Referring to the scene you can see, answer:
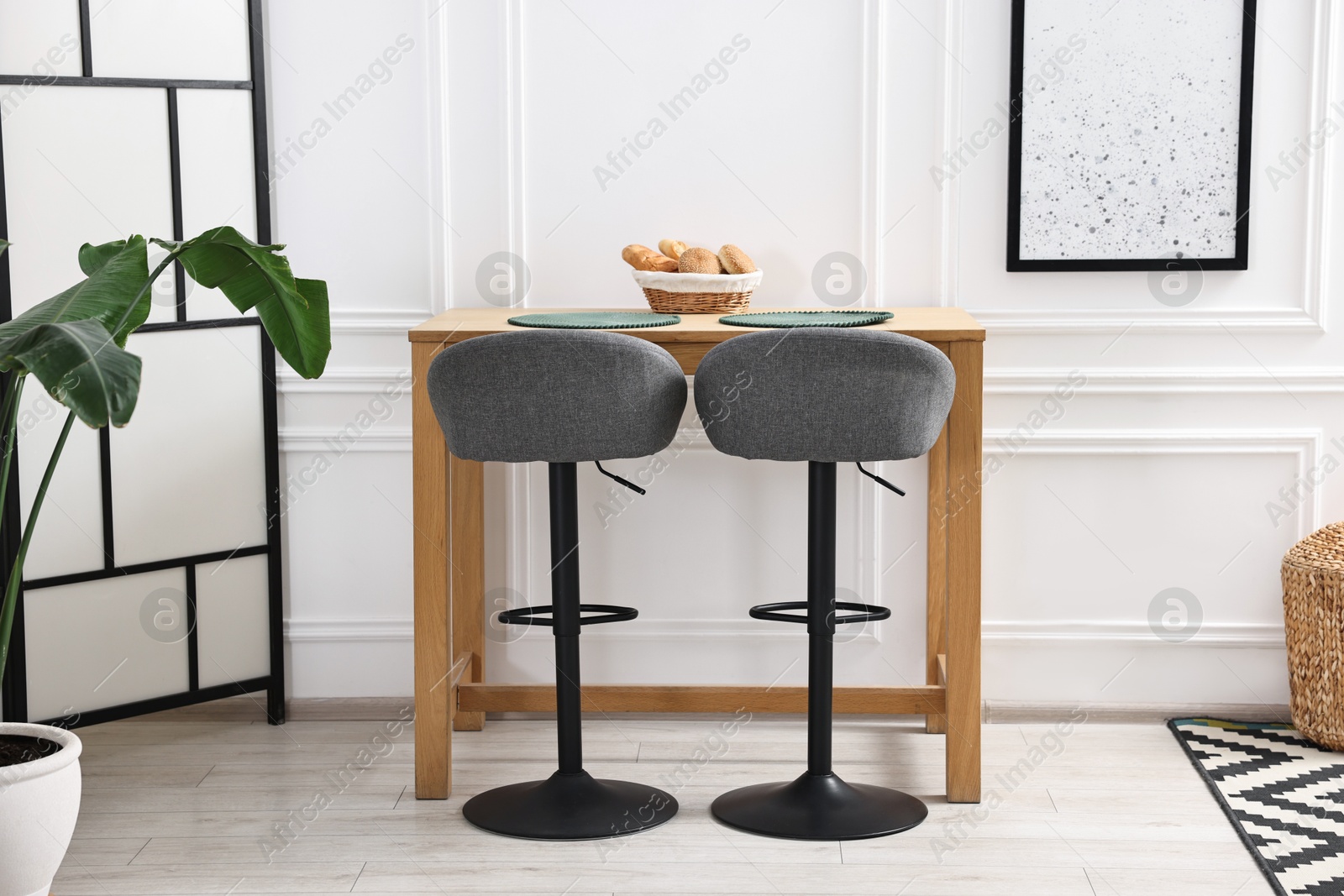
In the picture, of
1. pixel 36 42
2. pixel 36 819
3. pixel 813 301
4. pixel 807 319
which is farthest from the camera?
pixel 813 301

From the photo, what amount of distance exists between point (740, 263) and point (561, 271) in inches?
19.1

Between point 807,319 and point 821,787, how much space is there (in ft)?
3.16

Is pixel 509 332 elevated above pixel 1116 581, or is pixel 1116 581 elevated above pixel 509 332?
pixel 509 332

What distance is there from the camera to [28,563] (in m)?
2.75

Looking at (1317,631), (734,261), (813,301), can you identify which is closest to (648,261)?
(734,261)

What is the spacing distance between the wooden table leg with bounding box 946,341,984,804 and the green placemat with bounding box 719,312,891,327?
0.67 ft

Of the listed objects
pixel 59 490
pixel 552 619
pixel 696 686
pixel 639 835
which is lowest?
pixel 639 835

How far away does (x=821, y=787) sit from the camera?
246 centimetres

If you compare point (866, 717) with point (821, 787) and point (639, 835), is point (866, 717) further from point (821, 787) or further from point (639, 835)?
point (639, 835)

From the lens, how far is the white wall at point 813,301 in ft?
9.52

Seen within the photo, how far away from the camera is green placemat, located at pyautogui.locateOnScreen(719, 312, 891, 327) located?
96.3 inches

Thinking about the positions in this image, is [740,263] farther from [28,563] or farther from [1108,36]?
[28,563]

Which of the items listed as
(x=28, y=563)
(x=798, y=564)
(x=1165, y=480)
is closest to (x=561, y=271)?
(x=798, y=564)

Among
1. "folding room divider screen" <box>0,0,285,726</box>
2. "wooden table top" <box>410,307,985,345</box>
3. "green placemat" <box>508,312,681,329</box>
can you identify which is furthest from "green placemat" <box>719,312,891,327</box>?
"folding room divider screen" <box>0,0,285,726</box>
